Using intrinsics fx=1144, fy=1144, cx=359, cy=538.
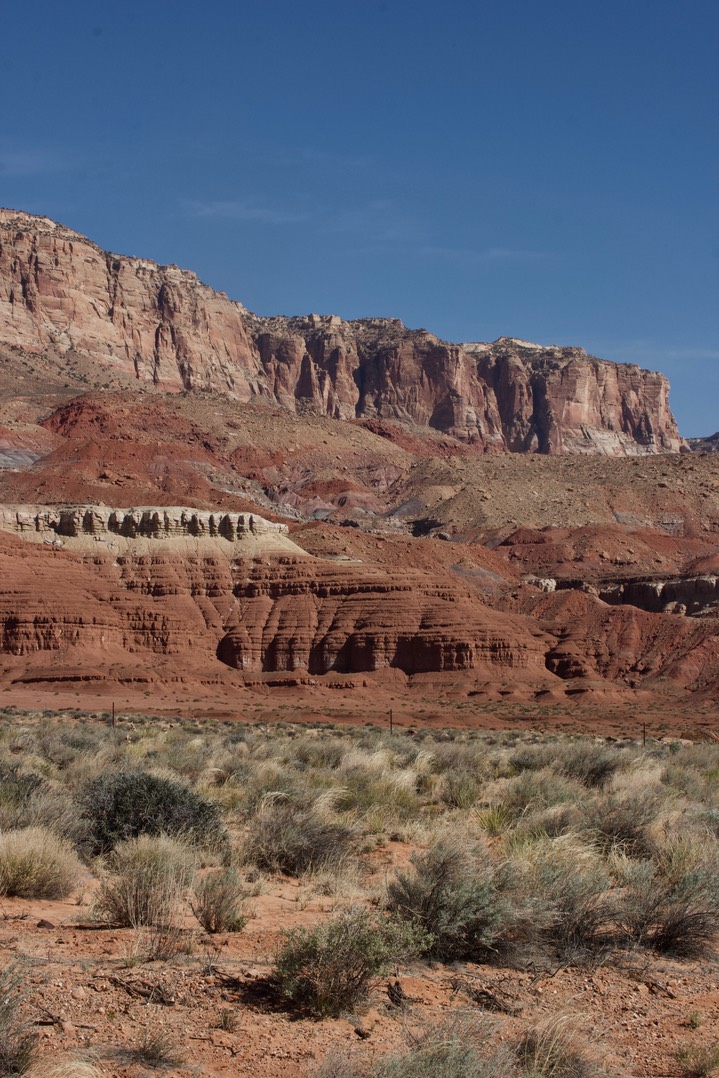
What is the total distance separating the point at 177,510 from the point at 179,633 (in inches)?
501

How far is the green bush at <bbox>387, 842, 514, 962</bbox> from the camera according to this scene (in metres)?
8.48

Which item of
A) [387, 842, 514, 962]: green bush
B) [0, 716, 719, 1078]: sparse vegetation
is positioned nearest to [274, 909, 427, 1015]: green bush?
[0, 716, 719, 1078]: sparse vegetation

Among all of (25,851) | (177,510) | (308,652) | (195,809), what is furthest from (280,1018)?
(177,510)

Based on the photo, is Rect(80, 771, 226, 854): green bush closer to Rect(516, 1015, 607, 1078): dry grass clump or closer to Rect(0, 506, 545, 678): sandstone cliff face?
Rect(516, 1015, 607, 1078): dry grass clump

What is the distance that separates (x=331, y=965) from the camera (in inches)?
289

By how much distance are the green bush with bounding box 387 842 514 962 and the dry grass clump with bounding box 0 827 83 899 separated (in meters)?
2.83

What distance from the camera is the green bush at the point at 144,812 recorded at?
37.4 feet

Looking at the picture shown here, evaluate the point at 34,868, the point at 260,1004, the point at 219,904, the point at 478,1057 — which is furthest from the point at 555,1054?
the point at 34,868

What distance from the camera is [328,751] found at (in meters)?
20.7

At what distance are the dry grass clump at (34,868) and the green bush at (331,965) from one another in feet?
9.38

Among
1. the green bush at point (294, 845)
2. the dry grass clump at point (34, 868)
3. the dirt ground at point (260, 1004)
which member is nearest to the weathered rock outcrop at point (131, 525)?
the green bush at point (294, 845)

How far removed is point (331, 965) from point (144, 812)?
15.2 ft

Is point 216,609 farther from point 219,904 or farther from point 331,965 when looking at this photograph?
point 331,965

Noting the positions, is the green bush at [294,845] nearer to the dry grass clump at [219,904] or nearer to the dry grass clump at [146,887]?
the dry grass clump at [146,887]
